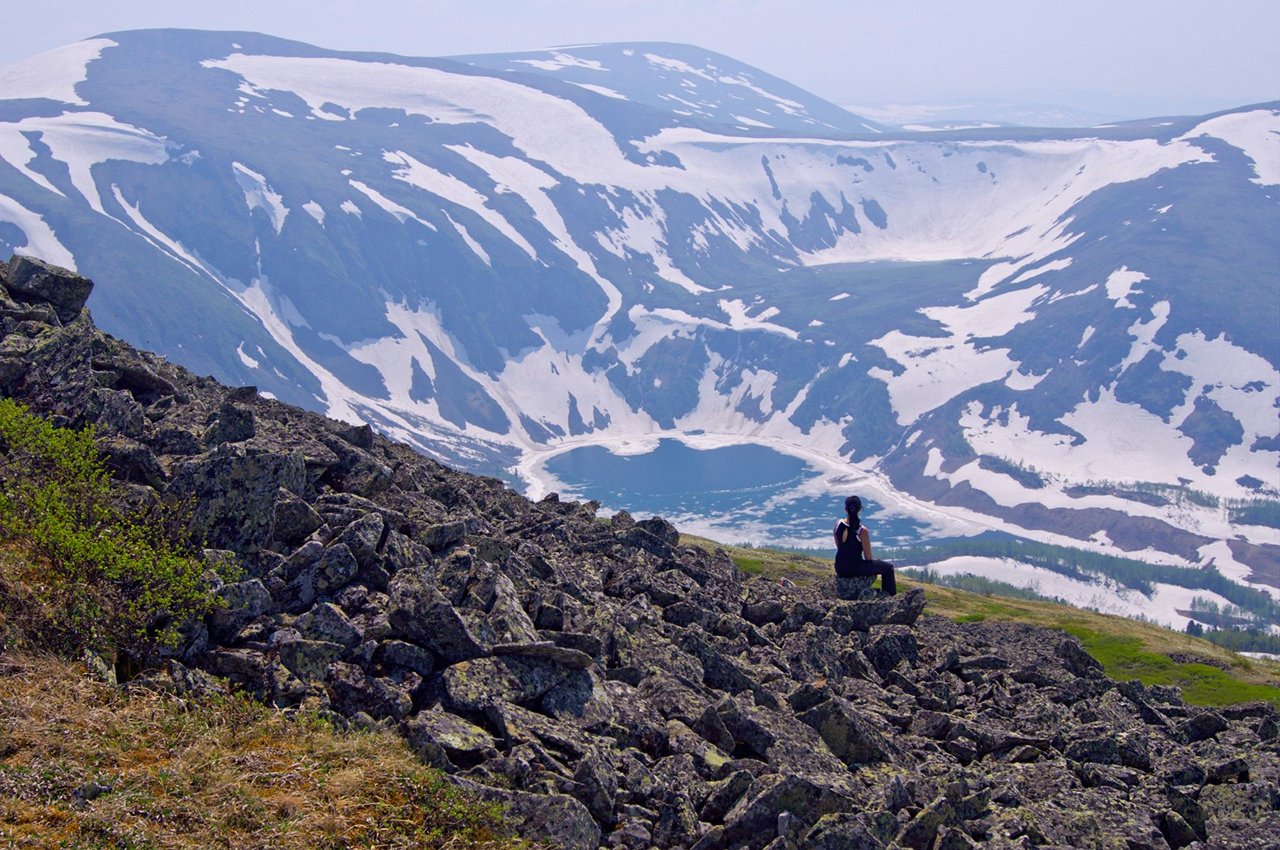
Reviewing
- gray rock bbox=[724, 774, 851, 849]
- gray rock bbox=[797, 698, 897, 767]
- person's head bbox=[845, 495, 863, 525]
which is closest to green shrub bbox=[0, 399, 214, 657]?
gray rock bbox=[724, 774, 851, 849]

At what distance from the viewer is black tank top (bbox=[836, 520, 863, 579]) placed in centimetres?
4116

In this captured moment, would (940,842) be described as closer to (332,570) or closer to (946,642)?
(332,570)

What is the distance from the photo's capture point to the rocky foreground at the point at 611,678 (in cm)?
1984

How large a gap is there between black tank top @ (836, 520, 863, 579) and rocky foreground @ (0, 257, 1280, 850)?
2894 mm

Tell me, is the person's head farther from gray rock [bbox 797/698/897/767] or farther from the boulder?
gray rock [bbox 797/698/897/767]

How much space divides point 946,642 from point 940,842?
61.9 feet

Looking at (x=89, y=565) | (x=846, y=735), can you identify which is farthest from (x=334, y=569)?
(x=846, y=735)

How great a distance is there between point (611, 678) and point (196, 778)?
407 inches

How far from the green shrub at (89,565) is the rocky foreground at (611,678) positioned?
861mm

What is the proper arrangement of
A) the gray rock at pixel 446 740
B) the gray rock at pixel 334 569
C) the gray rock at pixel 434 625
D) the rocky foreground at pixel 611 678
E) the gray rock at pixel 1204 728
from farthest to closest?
the gray rock at pixel 1204 728, the gray rock at pixel 334 569, the gray rock at pixel 434 625, the rocky foreground at pixel 611 678, the gray rock at pixel 446 740

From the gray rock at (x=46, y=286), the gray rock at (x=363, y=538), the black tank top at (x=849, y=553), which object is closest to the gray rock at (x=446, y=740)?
the gray rock at (x=363, y=538)

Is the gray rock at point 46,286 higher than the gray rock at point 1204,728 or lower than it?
higher

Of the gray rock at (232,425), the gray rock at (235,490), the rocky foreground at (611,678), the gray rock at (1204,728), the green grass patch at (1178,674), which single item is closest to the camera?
the rocky foreground at (611,678)

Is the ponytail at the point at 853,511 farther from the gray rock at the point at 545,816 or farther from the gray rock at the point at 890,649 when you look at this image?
the gray rock at the point at 545,816
